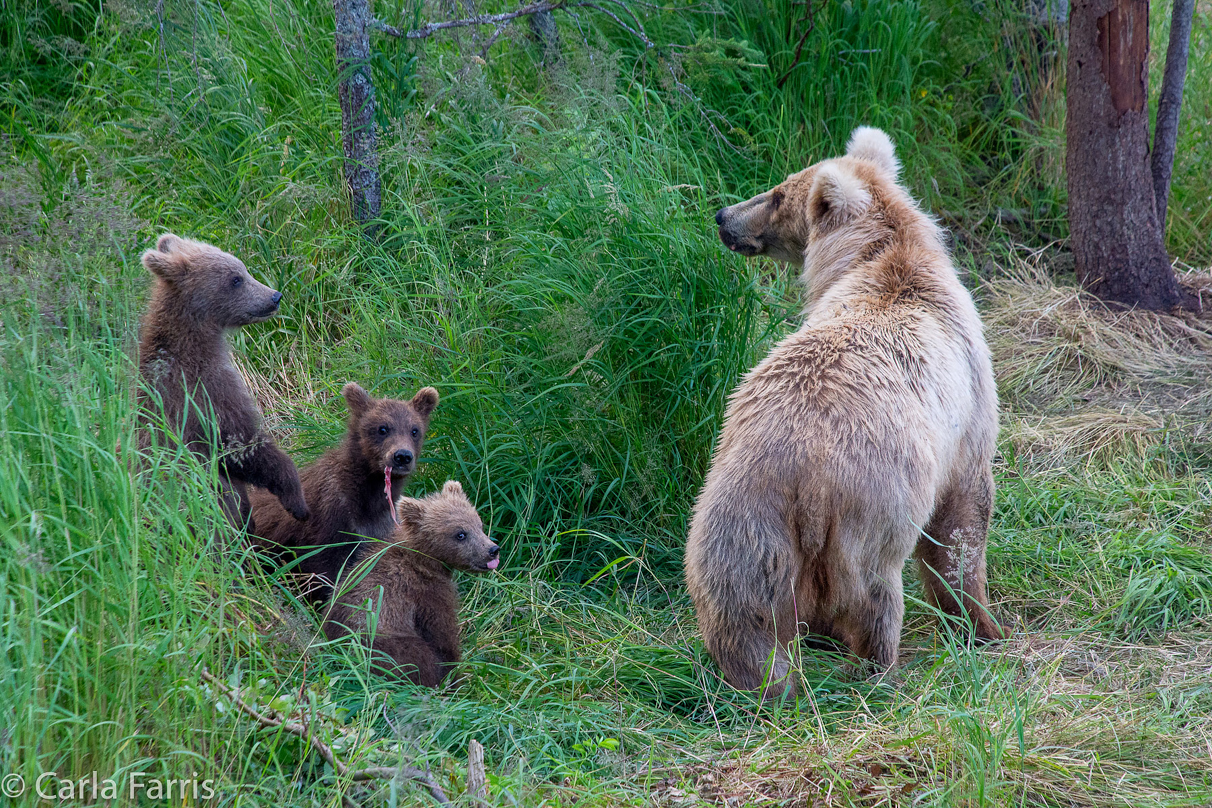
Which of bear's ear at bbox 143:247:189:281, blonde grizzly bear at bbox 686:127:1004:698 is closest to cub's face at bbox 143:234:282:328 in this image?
bear's ear at bbox 143:247:189:281

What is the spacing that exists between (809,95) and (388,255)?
9.75ft

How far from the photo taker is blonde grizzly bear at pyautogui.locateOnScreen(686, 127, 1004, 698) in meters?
3.15

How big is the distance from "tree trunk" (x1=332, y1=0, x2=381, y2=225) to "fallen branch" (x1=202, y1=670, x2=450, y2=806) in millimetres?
3284

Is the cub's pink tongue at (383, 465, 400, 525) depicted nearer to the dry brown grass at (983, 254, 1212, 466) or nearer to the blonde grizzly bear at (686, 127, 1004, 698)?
the blonde grizzly bear at (686, 127, 1004, 698)

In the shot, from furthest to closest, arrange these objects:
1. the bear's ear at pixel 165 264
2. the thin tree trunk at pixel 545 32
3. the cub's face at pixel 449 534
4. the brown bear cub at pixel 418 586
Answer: the thin tree trunk at pixel 545 32 → the bear's ear at pixel 165 264 → the cub's face at pixel 449 534 → the brown bear cub at pixel 418 586

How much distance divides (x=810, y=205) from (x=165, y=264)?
2.67 meters

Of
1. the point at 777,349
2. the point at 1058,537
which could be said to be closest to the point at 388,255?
the point at 777,349

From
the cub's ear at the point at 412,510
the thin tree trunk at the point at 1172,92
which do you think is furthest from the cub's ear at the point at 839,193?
the thin tree trunk at the point at 1172,92

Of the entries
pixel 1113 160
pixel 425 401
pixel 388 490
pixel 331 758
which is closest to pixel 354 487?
pixel 388 490

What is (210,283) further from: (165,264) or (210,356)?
(210,356)

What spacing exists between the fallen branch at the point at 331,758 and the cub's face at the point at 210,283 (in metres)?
2.00

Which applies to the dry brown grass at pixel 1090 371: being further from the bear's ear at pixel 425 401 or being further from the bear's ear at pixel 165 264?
the bear's ear at pixel 165 264

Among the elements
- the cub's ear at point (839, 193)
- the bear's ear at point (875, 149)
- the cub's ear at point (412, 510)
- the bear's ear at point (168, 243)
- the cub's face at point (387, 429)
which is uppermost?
the bear's ear at point (875, 149)

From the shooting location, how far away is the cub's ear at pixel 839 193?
13.3 ft
